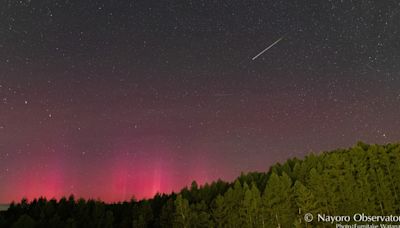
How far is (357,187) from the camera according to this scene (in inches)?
3634

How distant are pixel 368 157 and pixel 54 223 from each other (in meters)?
94.6

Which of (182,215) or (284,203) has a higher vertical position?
(284,203)

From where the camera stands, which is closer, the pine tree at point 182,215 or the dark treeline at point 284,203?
the dark treeline at point 284,203

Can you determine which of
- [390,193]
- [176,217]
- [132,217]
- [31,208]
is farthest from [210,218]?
[31,208]

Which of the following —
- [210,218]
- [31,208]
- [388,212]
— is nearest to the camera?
[388,212]

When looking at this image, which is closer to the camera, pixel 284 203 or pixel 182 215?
pixel 284 203

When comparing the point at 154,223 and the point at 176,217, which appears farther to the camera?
the point at 154,223

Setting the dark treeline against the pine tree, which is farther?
the pine tree

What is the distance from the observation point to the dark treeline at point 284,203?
297 feet

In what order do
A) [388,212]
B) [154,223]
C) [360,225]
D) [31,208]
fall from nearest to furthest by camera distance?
[360,225] → [388,212] → [154,223] → [31,208]

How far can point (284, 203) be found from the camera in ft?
311

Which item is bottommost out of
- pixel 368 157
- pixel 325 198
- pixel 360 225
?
pixel 360 225

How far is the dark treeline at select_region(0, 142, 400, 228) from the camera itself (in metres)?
90.6

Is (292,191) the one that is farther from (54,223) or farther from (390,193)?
(54,223)
